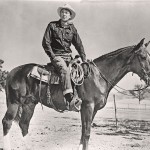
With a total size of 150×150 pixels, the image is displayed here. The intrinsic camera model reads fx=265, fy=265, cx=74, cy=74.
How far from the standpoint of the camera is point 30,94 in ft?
10.9

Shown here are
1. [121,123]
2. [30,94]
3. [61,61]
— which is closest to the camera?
[61,61]

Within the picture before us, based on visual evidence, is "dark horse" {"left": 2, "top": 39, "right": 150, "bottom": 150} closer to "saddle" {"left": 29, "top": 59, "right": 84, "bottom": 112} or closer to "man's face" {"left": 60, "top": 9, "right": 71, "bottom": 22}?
"saddle" {"left": 29, "top": 59, "right": 84, "bottom": 112}

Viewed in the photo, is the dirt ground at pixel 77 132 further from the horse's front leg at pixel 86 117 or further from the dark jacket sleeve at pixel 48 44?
the dark jacket sleeve at pixel 48 44

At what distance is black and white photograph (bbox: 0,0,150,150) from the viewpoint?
120 inches

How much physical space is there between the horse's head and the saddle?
0.63 meters

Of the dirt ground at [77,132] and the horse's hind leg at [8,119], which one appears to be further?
the dirt ground at [77,132]

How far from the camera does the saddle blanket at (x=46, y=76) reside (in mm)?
3119

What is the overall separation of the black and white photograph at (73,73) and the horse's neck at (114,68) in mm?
11

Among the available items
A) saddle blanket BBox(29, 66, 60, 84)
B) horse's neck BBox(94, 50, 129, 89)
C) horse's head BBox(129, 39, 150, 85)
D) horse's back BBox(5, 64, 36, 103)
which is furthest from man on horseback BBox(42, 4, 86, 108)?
horse's head BBox(129, 39, 150, 85)

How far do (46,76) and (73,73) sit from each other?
0.36 meters

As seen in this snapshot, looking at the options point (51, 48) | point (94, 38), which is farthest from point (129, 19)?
point (51, 48)

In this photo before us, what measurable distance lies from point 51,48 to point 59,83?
44cm

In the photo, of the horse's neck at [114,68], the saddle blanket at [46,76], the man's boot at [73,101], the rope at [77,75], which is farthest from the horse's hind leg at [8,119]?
the horse's neck at [114,68]

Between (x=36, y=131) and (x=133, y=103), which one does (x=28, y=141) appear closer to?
(x=36, y=131)
